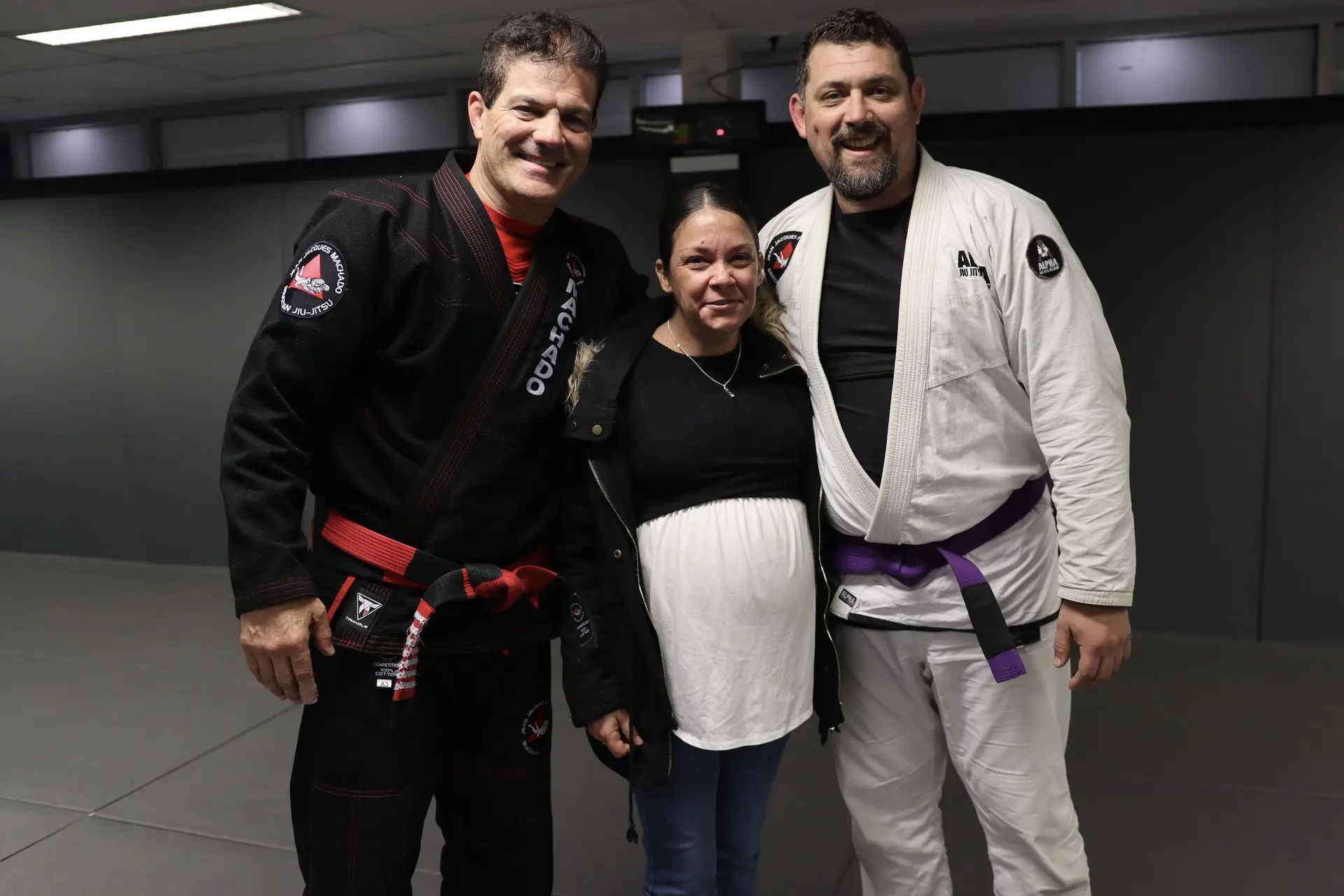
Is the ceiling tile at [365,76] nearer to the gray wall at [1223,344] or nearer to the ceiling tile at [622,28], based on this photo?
the ceiling tile at [622,28]

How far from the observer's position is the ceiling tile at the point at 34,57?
198 inches

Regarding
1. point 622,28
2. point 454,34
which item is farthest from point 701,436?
point 454,34

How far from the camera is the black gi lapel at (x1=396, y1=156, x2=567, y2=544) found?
175 cm

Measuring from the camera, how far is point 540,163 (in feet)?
5.81

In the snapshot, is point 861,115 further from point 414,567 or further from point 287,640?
point 287,640

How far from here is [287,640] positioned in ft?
5.50

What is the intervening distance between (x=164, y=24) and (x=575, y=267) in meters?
3.77

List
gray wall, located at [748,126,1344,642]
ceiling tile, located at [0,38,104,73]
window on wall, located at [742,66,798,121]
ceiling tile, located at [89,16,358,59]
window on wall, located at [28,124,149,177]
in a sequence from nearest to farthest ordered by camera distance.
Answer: gray wall, located at [748,126,1344,642] < ceiling tile, located at [89,16,358,59] < ceiling tile, located at [0,38,104,73] < window on wall, located at [742,66,798,121] < window on wall, located at [28,124,149,177]

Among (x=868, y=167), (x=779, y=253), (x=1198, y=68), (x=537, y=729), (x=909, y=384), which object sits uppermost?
(x=1198, y=68)

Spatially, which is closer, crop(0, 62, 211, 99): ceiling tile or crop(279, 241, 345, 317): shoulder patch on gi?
crop(279, 241, 345, 317): shoulder patch on gi

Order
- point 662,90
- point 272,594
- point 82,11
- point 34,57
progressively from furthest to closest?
point 662,90
point 34,57
point 82,11
point 272,594

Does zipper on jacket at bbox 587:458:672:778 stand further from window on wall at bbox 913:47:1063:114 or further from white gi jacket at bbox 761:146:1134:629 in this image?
window on wall at bbox 913:47:1063:114

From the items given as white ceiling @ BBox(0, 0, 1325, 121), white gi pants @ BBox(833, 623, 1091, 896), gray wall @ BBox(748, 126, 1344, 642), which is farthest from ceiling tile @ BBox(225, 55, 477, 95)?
white gi pants @ BBox(833, 623, 1091, 896)

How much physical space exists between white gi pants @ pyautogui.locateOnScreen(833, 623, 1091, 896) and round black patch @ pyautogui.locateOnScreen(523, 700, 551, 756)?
53 cm
